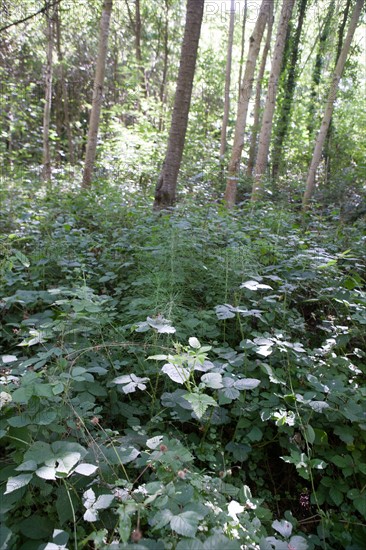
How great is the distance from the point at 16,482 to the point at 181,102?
5155 mm

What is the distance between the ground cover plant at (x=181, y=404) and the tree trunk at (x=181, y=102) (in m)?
1.54

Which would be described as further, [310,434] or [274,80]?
[274,80]

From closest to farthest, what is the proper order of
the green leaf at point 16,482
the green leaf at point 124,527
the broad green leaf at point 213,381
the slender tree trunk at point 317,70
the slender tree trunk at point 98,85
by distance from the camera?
the green leaf at point 124,527 → the green leaf at point 16,482 → the broad green leaf at point 213,381 → the slender tree trunk at point 98,85 → the slender tree trunk at point 317,70

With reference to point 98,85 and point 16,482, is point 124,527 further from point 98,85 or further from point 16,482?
point 98,85

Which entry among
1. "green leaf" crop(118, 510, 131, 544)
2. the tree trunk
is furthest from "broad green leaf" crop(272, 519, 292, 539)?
the tree trunk

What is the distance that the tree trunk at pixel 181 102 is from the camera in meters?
5.12

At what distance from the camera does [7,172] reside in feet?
35.1

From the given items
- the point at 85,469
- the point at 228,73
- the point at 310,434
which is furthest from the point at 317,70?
the point at 85,469

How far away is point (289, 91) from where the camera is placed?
516 inches

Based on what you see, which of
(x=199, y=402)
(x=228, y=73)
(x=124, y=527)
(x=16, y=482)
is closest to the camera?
(x=124, y=527)

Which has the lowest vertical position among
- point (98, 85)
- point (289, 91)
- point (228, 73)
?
point (98, 85)

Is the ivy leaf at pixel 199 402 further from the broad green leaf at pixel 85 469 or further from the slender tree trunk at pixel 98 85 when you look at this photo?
the slender tree trunk at pixel 98 85

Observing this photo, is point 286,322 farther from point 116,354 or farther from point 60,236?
point 60,236

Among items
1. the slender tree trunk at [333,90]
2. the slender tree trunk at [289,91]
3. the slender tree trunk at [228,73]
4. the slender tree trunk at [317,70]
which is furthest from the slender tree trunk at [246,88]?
the slender tree trunk at [317,70]
